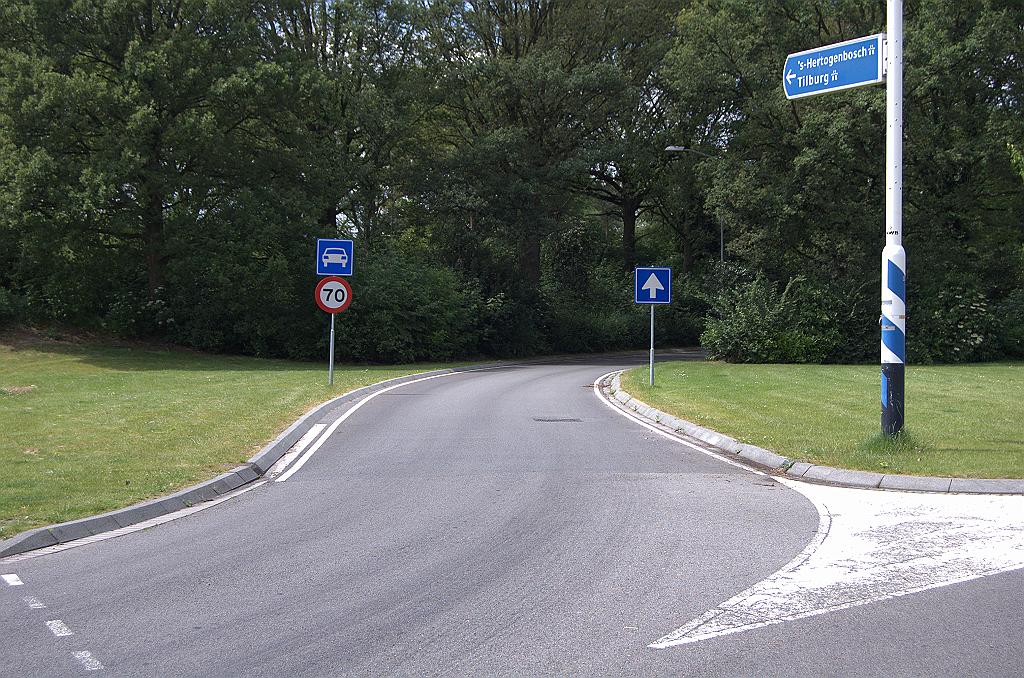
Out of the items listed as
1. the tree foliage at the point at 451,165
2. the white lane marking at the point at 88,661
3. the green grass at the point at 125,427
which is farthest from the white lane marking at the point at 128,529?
the tree foliage at the point at 451,165

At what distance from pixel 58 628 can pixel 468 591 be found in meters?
2.36

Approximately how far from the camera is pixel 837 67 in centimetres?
1102

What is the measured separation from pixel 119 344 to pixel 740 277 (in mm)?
26943

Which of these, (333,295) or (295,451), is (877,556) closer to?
(295,451)

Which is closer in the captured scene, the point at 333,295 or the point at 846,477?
the point at 846,477

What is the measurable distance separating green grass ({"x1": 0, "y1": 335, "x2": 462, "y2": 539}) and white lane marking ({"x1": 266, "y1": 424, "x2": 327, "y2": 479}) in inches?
15.7

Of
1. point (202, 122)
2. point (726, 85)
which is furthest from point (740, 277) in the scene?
point (202, 122)

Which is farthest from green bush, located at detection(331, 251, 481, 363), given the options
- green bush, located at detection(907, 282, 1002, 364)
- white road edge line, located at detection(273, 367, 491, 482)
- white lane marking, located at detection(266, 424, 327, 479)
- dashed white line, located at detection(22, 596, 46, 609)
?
dashed white line, located at detection(22, 596, 46, 609)

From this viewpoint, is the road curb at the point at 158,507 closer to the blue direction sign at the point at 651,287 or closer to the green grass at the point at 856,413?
the green grass at the point at 856,413

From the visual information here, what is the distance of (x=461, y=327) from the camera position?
37375 millimetres

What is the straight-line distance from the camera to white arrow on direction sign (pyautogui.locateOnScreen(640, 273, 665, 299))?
864 inches

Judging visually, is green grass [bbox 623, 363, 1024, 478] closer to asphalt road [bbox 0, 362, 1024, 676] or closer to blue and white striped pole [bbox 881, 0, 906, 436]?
blue and white striped pole [bbox 881, 0, 906, 436]

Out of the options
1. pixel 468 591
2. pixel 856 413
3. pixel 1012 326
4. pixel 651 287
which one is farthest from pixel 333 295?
pixel 1012 326

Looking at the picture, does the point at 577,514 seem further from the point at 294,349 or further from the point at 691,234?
the point at 691,234
